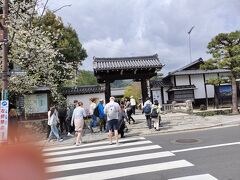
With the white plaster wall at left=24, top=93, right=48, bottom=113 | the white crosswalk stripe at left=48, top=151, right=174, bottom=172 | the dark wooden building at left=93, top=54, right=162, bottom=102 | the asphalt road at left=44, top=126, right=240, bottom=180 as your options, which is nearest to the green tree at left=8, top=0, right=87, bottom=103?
the dark wooden building at left=93, top=54, right=162, bottom=102

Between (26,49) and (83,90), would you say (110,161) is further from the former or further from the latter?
(83,90)

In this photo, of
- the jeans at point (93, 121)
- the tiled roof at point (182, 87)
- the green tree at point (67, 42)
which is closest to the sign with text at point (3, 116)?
the jeans at point (93, 121)

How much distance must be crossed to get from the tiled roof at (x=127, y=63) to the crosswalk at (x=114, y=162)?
755 cm

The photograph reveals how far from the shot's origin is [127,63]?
18875 mm

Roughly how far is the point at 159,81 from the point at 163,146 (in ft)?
78.3

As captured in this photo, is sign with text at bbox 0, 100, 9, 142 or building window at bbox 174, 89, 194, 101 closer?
sign with text at bbox 0, 100, 9, 142

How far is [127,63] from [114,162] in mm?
11182

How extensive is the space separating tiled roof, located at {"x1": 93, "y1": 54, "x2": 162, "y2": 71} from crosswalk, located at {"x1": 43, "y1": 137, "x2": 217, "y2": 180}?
755 centimetres

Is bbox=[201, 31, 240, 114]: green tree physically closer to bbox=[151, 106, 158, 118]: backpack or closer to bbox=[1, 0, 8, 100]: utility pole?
bbox=[151, 106, 158, 118]: backpack

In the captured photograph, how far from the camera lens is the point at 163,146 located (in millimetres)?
10227

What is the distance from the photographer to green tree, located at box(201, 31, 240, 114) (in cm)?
1966

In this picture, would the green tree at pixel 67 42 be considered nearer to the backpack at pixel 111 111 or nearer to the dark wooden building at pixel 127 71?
the dark wooden building at pixel 127 71

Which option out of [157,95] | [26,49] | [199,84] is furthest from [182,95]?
[26,49]

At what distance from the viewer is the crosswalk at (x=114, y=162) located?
23.4 ft
